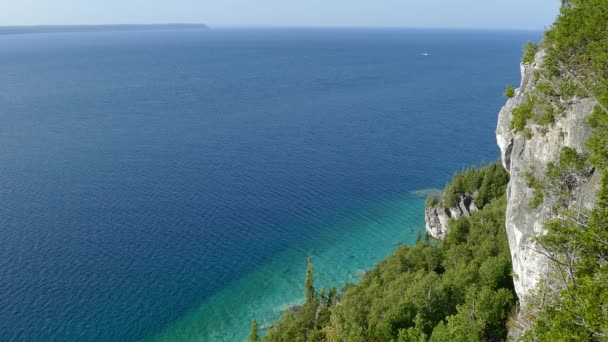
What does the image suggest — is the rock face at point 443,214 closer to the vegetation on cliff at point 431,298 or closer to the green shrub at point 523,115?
the vegetation on cliff at point 431,298

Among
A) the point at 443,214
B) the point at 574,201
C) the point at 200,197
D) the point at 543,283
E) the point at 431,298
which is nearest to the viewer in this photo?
the point at 543,283

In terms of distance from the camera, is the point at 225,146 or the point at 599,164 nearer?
the point at 599,164

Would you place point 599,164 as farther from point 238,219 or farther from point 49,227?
point 49,227

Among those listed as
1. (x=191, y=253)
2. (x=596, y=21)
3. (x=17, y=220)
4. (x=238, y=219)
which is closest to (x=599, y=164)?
(x=596, y=21)

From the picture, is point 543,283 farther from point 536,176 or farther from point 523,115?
point 523,115

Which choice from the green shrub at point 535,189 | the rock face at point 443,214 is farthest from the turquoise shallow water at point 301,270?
the green shrub at point 535,189

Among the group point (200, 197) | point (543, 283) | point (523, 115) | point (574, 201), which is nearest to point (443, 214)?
point (523, 115)

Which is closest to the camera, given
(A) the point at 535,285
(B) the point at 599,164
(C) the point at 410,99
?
(B) the point at 599,164
